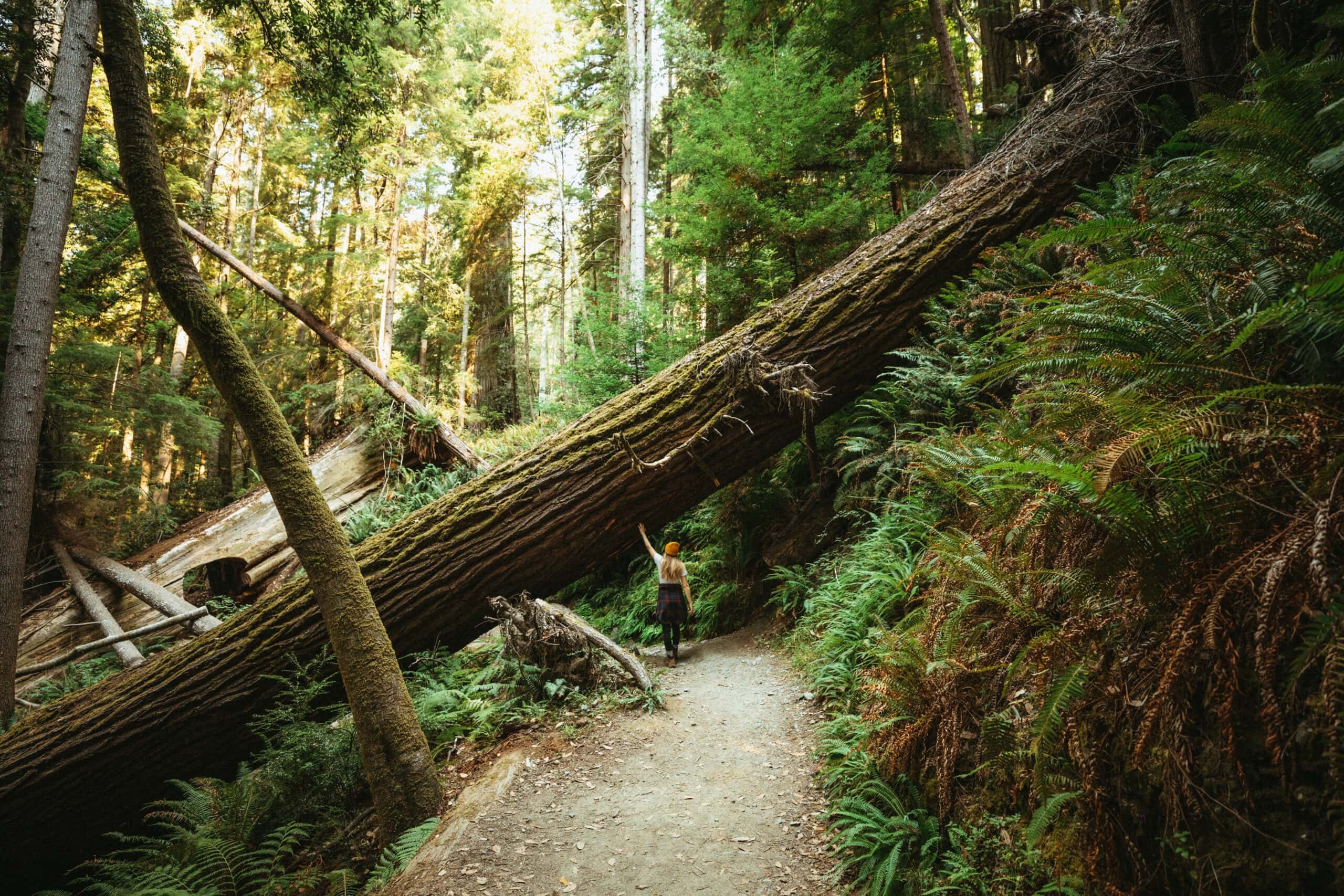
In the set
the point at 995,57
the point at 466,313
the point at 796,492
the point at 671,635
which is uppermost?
the point at 995,57

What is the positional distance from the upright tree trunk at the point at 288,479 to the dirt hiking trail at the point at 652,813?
1.86 feet

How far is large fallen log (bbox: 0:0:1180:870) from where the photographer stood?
16.4 feet

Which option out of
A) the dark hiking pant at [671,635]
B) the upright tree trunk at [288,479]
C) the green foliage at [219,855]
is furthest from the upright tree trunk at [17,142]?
the dark hiking pant at [671,635]

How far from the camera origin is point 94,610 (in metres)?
8.27

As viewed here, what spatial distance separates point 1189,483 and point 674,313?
33.9 feet

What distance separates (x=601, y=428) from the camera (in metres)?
6.16

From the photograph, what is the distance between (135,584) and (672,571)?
8.86m

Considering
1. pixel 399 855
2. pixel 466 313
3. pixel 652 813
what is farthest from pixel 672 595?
pixel 466 313

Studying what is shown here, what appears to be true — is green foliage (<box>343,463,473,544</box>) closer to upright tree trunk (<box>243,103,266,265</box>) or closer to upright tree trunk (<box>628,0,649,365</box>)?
upright tree trunk (<box>628,0,649,365</box>)

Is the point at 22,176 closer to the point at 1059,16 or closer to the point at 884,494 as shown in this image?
the point at 884,494

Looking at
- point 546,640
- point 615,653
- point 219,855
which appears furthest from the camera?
point 615,653

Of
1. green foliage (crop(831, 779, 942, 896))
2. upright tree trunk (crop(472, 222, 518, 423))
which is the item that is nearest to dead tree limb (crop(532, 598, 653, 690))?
green foliage (crop(831, 779, 942, 896))

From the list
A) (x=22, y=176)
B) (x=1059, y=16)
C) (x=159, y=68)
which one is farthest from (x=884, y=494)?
(x=22, y=176)

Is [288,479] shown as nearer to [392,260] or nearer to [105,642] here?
[105,642]
